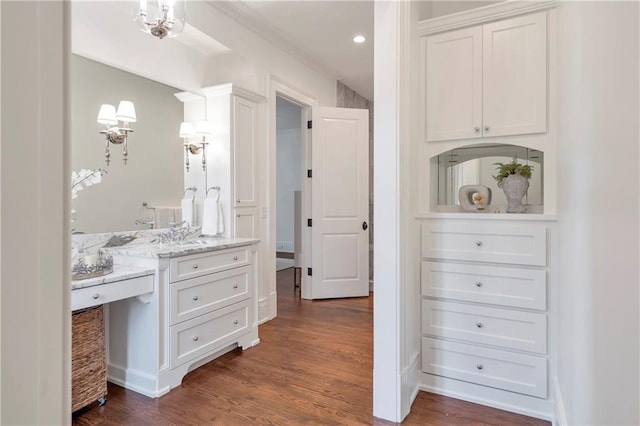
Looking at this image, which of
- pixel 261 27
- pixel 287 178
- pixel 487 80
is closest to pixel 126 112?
pixel 261 27

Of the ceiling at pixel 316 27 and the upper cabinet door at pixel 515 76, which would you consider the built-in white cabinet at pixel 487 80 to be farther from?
the ceiling at pixel 316 27

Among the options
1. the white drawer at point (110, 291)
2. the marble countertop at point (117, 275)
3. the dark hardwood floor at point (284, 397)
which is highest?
the marble countertop at point (117, 275)

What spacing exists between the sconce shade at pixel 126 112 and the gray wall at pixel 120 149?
1.5 inches

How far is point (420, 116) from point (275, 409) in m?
2.00

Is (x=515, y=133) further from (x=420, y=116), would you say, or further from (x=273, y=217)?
(x=273, y=217)

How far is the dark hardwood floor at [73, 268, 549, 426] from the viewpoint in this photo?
202 centimetres

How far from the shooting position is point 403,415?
2.00 m

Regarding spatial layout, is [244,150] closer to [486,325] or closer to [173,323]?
[173,323]

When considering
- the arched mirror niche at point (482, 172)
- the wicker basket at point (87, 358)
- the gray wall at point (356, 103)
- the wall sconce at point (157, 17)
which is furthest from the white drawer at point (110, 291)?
the gray wall at point (356, 103)

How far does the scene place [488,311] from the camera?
85.7 inches

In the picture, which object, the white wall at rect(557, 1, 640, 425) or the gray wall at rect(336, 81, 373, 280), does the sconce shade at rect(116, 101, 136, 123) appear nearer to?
the white wall at rect(557, 1, 640, 425)

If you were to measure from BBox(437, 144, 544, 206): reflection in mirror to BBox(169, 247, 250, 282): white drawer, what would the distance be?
5.25 feet

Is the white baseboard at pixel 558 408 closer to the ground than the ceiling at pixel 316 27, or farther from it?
closer to the ground

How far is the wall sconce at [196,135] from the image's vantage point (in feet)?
10.5
